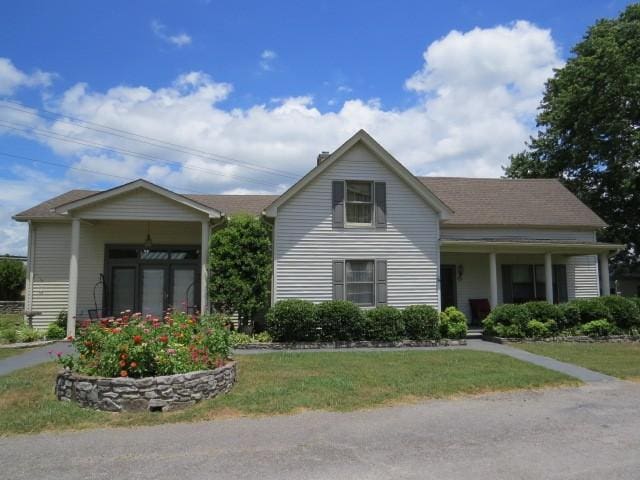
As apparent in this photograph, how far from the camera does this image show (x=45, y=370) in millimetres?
10172

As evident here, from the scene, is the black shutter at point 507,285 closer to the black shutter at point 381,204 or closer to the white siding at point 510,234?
the white siding at point 510,234

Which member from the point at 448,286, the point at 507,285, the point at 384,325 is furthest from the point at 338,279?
the point at 507,285

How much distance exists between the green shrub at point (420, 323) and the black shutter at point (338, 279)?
6.92 ft

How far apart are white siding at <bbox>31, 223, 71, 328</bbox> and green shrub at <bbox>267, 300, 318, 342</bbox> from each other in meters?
8.21

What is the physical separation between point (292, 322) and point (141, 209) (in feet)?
19.9

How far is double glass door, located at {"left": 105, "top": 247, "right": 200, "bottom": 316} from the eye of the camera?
676 inches

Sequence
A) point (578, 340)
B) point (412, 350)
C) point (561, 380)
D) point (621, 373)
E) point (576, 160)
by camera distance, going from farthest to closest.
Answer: point (576, 160) < point (578, 340) < point (412, 350) < point (621, 373) < point (561, 380)

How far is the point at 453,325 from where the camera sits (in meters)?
15.3

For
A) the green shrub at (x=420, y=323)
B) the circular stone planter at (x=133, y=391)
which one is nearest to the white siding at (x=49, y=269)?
the circular stone planter at (x=133, y=391)

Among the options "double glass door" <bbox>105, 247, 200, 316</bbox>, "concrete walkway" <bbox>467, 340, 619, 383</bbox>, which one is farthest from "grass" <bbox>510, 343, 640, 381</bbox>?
"double glass door" <bbox>105, 247, 200, 316</bbox>

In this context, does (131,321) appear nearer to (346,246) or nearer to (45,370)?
(45,370)

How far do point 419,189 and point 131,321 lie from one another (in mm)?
10730

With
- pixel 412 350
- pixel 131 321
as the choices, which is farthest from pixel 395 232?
pixel 131 321

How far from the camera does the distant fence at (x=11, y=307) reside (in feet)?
88.5
